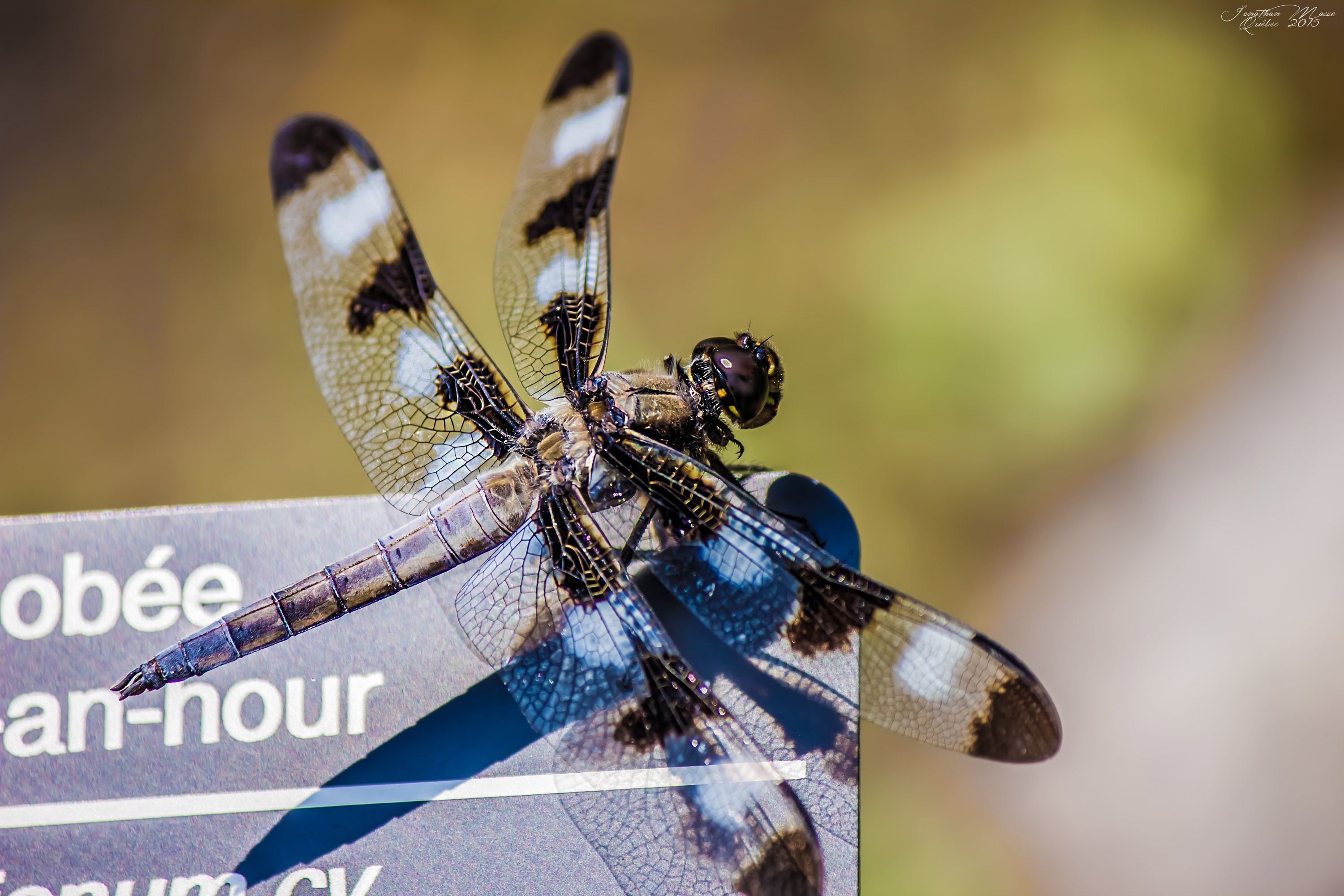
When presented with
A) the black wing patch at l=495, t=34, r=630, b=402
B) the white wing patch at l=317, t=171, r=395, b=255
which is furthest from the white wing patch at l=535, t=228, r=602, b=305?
the white wing patch at l=317, t=171, r=395, b=255

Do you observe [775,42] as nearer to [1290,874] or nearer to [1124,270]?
Answer: [1124,270]

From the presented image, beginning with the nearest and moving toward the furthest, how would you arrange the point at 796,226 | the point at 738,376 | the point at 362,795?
1. the point at 362,795
2. the point at 738,376
3. the point at 796,226

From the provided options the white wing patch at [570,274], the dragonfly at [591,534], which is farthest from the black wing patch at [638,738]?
the white wing patch at [570,274]

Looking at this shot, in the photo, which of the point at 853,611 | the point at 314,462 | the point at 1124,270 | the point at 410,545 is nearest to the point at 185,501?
the point at 314,462

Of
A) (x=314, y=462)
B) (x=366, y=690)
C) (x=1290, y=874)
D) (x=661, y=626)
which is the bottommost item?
(x=1290, y=874)

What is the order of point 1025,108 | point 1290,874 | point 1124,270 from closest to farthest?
point 1290,874
point 1124,270
point 1025,108

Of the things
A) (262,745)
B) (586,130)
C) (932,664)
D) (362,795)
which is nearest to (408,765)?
(362,795)

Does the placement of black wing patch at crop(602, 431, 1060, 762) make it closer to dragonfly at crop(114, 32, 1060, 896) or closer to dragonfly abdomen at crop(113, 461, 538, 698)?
dragonfly at crop(114, 32, 1060, 896)

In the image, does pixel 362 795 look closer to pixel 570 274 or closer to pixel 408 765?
pixel 408 765
